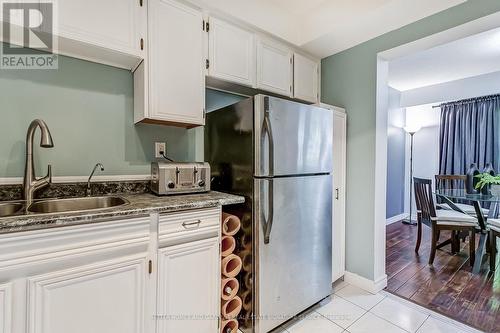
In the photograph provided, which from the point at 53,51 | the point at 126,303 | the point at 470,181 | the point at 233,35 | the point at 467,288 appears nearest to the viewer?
the point at 126,303

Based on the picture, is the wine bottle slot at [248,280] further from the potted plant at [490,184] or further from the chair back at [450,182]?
the chair back at [450,182]

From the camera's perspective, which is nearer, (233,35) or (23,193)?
(23,193)

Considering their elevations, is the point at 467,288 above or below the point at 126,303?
below

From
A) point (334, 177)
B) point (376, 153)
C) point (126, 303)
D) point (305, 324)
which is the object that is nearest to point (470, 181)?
point (376, 153)

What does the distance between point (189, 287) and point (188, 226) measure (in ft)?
1.13

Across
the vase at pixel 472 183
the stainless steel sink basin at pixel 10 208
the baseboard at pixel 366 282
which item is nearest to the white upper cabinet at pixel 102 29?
the stainless steel sink basin at pixel 10 208

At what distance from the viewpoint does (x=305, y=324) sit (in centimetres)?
178

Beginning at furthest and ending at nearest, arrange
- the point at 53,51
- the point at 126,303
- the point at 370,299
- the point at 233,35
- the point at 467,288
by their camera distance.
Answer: the point at 467,288 → the point at 370,299 → the point at 233,35 → the point at 53,51 → the point at 126,303

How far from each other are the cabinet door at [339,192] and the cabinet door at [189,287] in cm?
127

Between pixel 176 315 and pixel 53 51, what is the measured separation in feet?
5.65

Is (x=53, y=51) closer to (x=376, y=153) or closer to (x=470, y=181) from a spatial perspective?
(x=376, y=153)

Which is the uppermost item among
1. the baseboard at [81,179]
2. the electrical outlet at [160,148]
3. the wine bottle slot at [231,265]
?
the electrical outlet at [160,148]

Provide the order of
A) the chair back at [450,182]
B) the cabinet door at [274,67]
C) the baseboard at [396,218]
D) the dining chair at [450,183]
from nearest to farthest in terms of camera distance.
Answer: the cabinet door at [274,67] < the dining chair at [450,183] < the chair back at [450,182] < the baseboard at [396,218]

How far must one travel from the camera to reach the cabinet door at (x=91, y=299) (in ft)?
3.27
